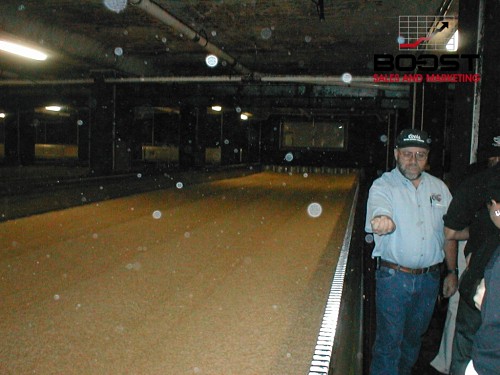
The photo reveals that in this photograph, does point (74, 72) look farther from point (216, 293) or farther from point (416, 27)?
point (216, 293)

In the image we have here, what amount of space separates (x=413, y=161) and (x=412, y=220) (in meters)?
0.42

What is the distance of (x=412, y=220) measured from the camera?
3.40m

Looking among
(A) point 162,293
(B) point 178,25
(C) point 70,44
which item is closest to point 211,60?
(C) point 70,44

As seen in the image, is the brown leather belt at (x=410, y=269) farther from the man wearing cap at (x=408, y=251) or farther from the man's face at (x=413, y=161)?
the man's face at (x=413, y=161)

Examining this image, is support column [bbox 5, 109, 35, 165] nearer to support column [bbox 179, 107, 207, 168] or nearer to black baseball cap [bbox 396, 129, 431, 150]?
support column [bbox 179, 107, 207, 168]

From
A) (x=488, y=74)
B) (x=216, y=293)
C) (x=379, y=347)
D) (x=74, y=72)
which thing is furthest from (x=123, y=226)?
(x=74, y=72)

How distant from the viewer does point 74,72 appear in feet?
55.5

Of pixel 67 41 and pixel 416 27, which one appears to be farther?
pixel 67 41

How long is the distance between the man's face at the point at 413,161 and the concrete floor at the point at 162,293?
4.21 feet

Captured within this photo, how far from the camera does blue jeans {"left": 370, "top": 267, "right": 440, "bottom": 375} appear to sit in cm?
334

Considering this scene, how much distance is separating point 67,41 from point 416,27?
25.6 feet

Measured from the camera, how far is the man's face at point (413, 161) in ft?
11.2

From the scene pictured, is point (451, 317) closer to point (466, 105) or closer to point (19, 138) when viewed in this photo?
point (466, 105)

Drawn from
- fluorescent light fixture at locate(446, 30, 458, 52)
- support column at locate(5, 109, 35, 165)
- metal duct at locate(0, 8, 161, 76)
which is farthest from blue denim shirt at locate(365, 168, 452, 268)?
support column at locate(5, 109, 35, 165)
